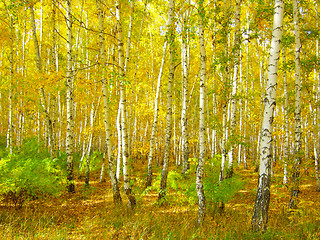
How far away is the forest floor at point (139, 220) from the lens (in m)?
3.78

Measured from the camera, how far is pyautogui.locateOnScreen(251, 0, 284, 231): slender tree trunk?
3.62 m

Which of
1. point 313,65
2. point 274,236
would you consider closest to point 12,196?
point 274,236

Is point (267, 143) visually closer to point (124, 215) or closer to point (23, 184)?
point (124, 215)

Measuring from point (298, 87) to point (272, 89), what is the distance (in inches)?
110

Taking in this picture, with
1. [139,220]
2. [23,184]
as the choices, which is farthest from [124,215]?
[23,184]

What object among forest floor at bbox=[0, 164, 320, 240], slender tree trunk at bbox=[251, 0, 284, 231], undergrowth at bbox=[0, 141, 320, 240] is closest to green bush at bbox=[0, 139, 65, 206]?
undergrowth at bbox=[0, 141, 320, 240]

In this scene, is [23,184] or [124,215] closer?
[124,215]

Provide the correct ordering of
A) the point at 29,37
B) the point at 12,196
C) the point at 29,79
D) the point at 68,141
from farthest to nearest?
the point at 29,37 → the point at 68,141 → the point at 29,79 → the point at 12,196

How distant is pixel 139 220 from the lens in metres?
4.64

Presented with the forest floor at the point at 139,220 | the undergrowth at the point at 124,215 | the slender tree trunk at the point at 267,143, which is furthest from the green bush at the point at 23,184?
the slender tree trunk at the point at 267,143

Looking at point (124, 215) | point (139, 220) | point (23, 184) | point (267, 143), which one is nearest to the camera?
point (267, 143)

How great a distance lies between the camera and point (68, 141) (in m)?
7.28

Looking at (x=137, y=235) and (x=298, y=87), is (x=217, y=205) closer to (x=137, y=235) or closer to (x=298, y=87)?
(x=137, y=235)

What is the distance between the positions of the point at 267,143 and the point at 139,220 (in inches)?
131
